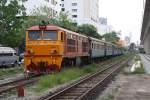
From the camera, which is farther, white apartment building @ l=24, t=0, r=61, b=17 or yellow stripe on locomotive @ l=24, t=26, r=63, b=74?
white apartment building @ l=24, t=0, r=61, b=17

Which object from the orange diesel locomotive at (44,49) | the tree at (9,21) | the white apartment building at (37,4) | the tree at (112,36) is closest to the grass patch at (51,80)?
the orange diesel locomotive at (44,49)

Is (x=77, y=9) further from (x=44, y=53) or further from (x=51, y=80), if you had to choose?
(x=51, y=80)

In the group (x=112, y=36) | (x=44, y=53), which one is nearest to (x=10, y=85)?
(x=44, y=53)

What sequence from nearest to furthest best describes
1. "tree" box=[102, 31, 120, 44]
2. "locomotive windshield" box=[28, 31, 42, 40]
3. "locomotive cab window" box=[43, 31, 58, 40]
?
1. "locomotive cab window" box=[43, 31, 58, 40]
2. "locomotive windshield" box=[28, 31, 42, 40]
3. "tree" box=[102, 31, 120, 44]

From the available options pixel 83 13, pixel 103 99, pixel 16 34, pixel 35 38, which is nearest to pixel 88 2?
pixel 83 13

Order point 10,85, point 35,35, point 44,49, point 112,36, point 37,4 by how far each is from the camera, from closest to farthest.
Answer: point 10,85
point 44,49
point 35,35
point 37,4
point 112,36

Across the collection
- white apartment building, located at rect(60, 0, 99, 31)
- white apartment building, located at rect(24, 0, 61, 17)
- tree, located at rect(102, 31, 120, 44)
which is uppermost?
white apartment building, located at rect(60, 0, 99, 31)

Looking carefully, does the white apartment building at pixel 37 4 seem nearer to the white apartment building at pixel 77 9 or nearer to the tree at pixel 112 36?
the white apartment building at pixel 77 9

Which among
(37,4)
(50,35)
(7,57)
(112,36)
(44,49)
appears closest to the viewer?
(44,49)

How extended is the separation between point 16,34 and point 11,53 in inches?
256

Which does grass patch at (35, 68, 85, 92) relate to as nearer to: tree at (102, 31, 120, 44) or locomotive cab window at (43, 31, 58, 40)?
locomotive cab window at (43, 31, 58, 40)

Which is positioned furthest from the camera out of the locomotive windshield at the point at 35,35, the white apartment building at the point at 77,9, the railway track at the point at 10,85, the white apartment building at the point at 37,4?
the white apartment building at the point at 77,9

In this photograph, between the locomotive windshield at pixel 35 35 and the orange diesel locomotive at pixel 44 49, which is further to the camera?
the locomotive windshield at pixel 35 35

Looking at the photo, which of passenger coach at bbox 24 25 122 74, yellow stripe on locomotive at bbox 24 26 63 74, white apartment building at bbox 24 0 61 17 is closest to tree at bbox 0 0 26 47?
Result: passenger coach at bbox 24 25 122 74
